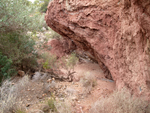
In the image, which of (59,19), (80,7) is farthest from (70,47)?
(80,7)

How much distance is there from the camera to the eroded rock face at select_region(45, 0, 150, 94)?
76.9 inches

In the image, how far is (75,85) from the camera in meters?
4.32

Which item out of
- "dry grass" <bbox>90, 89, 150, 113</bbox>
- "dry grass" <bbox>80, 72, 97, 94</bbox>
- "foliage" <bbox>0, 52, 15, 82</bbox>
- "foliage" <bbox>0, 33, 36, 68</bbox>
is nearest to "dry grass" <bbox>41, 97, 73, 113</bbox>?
"dry grass" <bbox>90, 89, 150, 113</bbox>

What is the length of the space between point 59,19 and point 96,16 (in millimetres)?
1546

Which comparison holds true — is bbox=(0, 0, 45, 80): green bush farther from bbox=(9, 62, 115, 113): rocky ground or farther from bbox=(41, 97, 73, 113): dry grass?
bbox=(41, 97, 73, 113): dry grass

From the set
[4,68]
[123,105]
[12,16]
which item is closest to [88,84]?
[123,105]

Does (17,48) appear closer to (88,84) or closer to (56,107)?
(88,84)

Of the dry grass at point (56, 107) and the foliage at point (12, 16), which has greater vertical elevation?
the foliage at point (12, 16)

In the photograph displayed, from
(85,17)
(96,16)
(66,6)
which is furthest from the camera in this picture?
(66,6)

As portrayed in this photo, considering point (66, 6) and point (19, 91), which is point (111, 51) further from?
point (19, 91)

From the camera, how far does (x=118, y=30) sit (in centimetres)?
271

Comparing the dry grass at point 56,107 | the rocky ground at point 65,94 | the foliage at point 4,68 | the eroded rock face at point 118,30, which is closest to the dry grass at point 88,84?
the rocky ground at point 65,94

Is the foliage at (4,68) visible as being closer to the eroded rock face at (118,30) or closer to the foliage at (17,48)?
the foliage at (17,48)

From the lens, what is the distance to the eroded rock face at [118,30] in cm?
195
